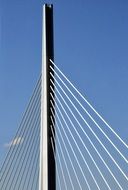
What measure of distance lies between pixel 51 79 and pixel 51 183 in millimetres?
→ 2324

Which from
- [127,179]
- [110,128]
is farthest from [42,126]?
[127,179]

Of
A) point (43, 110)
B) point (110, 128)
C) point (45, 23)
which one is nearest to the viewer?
point (110, 128)

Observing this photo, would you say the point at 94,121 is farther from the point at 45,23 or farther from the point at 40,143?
the point at 45,23

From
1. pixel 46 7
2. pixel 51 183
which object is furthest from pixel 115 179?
pixel 46 7

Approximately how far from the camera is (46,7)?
13.4 m

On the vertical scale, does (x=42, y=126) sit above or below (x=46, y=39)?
below

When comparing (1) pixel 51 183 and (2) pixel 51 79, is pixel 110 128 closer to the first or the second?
(1) pixel 51 183

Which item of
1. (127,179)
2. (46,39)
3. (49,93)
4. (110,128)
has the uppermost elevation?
(46,39)

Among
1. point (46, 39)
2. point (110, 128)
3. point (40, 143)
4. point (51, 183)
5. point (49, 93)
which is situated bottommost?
point (110, 128)

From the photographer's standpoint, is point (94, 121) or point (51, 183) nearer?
point (94, 121)

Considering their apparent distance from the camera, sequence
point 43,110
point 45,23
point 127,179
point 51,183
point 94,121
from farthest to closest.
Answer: point 45,23 < point 43,110 < point 51,183 < point 94,121 < point 127,179

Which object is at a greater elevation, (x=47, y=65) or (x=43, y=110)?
(x=47, y=65)

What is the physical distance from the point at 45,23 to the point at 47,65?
100 cm

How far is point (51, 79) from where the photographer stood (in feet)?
41.5
